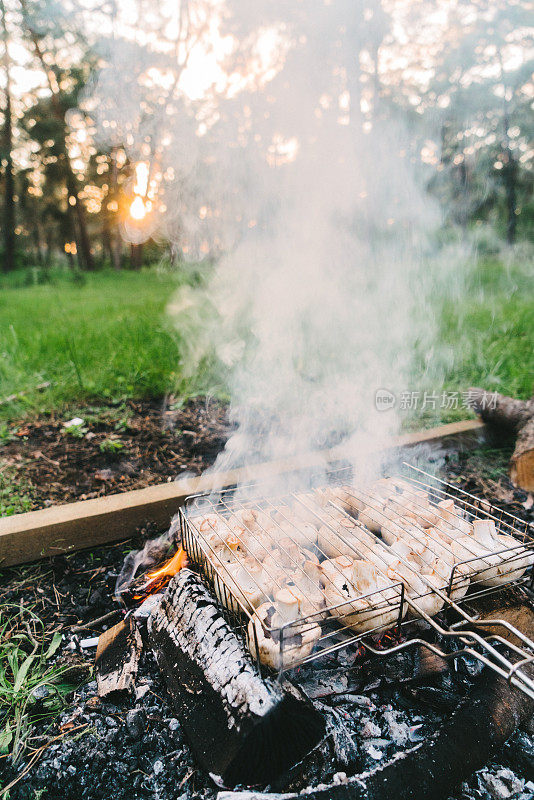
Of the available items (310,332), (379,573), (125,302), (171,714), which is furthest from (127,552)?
(125,302)

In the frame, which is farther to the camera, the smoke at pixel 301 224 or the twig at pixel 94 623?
the smoke at pixel 301 224

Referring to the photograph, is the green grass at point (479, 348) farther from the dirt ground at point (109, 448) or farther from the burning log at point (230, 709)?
the burning log at point (230, 709)

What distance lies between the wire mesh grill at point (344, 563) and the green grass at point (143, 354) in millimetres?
2125

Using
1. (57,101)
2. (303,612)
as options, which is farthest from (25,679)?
(57,101)

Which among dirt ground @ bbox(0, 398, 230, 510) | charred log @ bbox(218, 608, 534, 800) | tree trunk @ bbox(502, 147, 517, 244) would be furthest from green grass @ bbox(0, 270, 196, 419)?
tree trunk @ bbox(502, 147, 517, 244)

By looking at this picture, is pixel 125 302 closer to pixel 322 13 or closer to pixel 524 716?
pixel 322 13

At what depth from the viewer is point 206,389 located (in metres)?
4.89

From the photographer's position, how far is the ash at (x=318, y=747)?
1.57m

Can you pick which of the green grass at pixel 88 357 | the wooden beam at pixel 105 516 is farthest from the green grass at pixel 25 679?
the green grass at pixel 88 357

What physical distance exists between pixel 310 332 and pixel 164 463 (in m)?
2.75

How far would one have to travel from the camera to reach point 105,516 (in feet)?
9.09

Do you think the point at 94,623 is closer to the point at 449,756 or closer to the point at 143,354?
the point at 449,756

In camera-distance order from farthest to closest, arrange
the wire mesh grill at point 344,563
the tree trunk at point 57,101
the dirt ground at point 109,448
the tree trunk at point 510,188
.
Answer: the tree trunk at point 57,101 < the tree trunk at point 510,188 < the dirt ground at point 109,448 < the wire mesh grill at point 344,563

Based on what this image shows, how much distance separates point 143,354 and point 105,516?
9.23 ft
